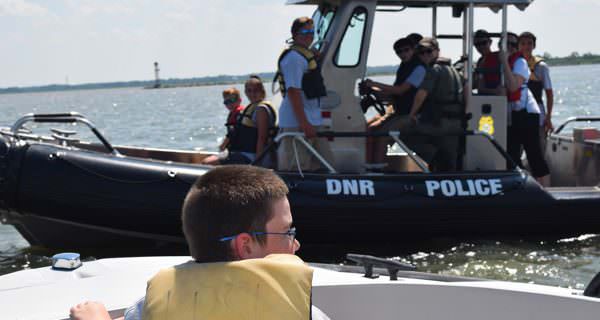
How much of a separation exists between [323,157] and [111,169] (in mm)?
1698

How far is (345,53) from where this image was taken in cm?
661

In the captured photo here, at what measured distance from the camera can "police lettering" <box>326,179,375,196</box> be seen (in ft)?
20.5

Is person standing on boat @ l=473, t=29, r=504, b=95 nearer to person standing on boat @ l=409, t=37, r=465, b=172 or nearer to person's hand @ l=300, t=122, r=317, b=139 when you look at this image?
person standing on boat @ l=409, t=37, r=465, b=172

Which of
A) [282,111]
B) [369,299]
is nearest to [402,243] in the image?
[282,111]

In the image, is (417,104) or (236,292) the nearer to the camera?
(236,292)

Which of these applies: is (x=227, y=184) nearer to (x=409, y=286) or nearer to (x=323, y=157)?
(x=409, y=286)

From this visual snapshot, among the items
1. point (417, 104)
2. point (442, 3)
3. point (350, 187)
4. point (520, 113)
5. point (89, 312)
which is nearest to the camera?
point (89, 312)

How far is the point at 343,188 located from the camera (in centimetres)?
626

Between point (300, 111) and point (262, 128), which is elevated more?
point (300, 111)

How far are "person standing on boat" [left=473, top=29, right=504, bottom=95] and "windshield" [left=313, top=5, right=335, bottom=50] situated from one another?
1.23 meters

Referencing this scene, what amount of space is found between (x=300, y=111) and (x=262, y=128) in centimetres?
50

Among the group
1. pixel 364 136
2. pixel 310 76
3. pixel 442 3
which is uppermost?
pixel 442 3

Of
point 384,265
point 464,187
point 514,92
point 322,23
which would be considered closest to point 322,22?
point 322,23

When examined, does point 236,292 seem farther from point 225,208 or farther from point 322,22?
point 322,22
